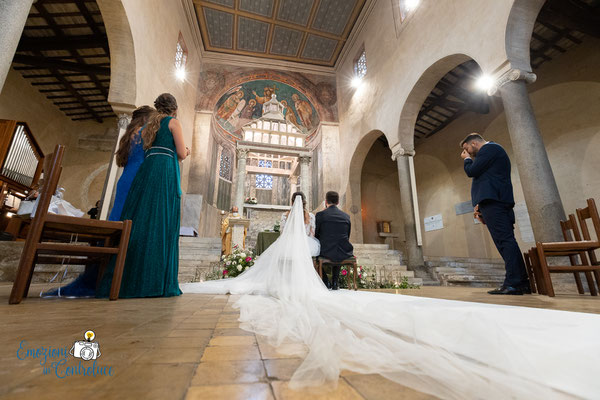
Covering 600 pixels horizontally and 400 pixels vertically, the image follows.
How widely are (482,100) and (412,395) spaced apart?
10691 mm

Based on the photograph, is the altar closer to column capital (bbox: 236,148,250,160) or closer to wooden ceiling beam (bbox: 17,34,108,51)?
column capital (bbox: 236,148,250,160)

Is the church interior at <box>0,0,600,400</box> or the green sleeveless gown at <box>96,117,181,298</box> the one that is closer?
the church interior at <box>0,0,600,400</box>

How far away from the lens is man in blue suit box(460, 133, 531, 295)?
2871mm

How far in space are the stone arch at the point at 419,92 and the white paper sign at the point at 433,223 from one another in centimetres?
429

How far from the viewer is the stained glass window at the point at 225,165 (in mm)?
12883

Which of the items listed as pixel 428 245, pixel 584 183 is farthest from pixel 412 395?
pixel 428 245

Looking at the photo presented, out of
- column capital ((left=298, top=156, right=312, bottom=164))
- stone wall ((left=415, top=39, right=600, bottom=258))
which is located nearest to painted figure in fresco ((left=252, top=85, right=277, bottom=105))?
column capital ((left=298, top=156, right=312, bottom=164))

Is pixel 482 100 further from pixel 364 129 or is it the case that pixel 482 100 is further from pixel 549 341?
pixel 549 341

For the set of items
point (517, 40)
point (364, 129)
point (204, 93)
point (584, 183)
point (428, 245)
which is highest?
point (204, 93)

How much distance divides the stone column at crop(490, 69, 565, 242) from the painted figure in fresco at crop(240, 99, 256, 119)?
10709 millimetres

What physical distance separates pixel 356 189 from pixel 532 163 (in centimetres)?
641

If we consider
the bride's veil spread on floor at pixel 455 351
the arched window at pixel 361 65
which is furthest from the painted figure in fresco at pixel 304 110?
the bride's veil spread on floor at pixel 455 351

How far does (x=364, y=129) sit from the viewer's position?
943 cm

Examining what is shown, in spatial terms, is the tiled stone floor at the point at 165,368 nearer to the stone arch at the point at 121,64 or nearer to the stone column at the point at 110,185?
the stone column at the point at 110,185
